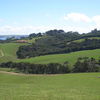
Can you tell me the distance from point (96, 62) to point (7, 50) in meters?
72.2

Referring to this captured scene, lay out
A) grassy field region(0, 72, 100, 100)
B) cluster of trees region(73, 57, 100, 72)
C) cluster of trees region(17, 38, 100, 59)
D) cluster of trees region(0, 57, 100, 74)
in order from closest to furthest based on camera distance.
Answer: grassy field region(0, 72, 100, 100) < cluster of trees region(73, 57, 100, 72) < cluster of trees region(0, 57, 100, 74) < cluster of trees region(17, 38, 100, 59)

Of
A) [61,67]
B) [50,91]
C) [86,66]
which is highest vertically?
[50,91]

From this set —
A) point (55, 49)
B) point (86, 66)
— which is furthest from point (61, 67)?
point (55, 49)

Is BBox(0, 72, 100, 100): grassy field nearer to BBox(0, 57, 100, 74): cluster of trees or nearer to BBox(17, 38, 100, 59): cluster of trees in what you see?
BBox(0, 57, 100, 74): cluster of trees

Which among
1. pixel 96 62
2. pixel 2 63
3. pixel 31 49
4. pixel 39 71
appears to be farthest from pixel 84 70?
pixel 31 49

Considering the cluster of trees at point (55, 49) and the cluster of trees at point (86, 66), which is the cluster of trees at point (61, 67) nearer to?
the cluster of trees at point (86, 66)

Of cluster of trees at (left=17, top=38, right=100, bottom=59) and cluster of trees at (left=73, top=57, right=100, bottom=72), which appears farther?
cluster of trees at (left=17, top=38, right=100, bottom=59)

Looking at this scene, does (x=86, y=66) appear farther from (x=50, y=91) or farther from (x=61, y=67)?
(x=50, y=91)

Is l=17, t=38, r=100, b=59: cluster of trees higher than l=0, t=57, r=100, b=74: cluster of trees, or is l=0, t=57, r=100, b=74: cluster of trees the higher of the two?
l=17, t=38, r=100, b=59: cluster of trees

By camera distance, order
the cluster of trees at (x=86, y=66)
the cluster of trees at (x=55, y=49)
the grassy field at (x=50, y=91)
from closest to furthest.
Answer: the grassy field at (x=50, y=91), the cluster of trees at (x=86, y=66), the cluster of trees at (x=55, y=49)

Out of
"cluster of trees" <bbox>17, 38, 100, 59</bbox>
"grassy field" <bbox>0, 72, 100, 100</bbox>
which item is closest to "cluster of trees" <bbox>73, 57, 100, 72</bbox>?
"grassy field" <bbox>0, 72, 100, 100</bbox>

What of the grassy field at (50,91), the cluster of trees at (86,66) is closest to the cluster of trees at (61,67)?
the cluster of trees at (86,66)

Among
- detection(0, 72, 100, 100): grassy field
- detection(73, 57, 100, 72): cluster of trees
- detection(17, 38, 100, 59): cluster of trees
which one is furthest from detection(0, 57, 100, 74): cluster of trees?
detection(17, 38, 100, 59): cluster of trees

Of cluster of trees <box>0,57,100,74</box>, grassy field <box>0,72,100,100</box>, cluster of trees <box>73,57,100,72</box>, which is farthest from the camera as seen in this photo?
cluster of trees <box>0,57,100,74</box>
